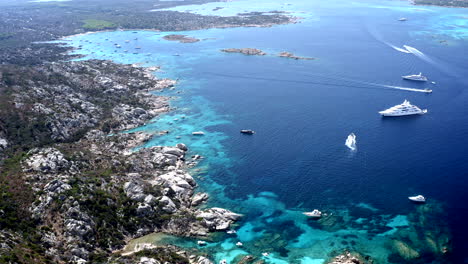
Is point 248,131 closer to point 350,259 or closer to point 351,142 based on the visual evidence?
point 351,142

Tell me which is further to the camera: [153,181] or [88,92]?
[88,92]

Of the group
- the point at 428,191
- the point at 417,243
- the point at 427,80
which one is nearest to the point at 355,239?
the point at 417,243

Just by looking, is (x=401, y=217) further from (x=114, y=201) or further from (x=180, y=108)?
(x=180, y=108)

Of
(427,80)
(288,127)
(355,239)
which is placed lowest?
(355,239)

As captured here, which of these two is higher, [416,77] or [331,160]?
[416,77]

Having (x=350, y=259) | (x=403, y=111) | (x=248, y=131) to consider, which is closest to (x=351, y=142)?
(x=248, y=131)

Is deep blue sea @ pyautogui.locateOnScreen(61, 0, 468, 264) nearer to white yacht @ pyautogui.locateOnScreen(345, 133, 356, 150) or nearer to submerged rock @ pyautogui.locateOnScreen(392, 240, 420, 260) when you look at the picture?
submerged rock @ pyautogui.locateOnScreen(392, 240, 420, 260)
